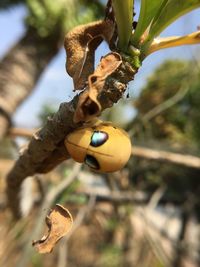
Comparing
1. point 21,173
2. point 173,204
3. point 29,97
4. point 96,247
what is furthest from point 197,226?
point 21,173

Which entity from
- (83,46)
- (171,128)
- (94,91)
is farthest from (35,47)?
(94,91)

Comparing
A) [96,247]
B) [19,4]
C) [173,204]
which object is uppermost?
[19,4]

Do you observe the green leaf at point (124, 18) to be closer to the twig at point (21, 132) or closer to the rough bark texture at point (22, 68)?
the twig at point (21, 132)

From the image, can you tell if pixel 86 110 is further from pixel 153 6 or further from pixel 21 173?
pixel 21 173

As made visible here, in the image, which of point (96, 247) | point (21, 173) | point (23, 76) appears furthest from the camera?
point (96, 247)

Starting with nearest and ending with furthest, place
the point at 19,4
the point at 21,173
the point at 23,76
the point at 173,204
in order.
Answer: the point at 21,173
the point at 23,76
the point at 19,4
the point at 173,204

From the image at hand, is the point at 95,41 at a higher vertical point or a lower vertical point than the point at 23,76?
higher

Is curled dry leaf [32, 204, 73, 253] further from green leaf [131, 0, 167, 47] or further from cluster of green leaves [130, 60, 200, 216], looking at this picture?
cluster of green leaves [130, 60, 200, 216]

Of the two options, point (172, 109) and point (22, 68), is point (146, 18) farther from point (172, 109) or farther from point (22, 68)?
point (172, 109)
